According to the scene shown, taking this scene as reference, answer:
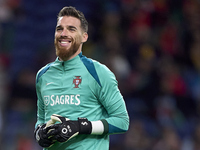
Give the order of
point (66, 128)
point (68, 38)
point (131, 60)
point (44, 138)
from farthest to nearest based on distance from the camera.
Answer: point (131, 60) → point (68, 38) → point (44, 138) → point (66, 128)

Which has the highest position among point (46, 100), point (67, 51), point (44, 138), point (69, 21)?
point (69, 21)

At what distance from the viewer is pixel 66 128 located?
11.9 ft

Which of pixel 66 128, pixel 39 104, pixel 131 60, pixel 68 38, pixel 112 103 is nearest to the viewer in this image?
pixel 66 128

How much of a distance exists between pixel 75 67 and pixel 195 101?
17.6 ft

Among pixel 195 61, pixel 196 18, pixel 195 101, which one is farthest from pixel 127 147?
pixel 196 18

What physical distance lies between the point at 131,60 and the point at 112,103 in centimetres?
535

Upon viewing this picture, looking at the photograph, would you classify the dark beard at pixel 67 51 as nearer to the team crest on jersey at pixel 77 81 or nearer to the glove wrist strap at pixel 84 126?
the team crest on jersey at pixel 77 81

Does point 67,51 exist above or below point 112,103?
above

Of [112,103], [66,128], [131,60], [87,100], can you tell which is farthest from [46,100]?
[131,60]

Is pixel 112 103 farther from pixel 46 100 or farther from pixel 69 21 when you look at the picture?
pixel 69 21

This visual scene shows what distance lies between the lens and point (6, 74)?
9586 mm

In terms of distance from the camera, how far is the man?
148 inches

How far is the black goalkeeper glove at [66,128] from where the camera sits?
3.62m

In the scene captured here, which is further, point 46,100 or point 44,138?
point 46,100
